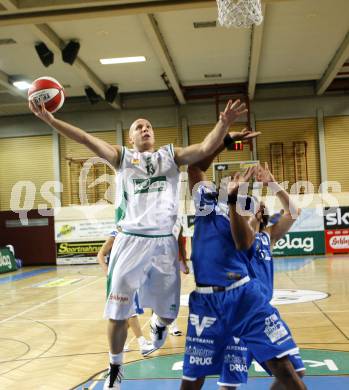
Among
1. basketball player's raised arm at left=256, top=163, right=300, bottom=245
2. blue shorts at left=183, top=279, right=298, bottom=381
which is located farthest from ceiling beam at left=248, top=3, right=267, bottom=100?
blue shorts at left=183, top=279, right=298, bottom=381

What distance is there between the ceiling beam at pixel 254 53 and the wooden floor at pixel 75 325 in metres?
6.16

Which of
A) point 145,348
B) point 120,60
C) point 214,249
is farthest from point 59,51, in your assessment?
point 214,249

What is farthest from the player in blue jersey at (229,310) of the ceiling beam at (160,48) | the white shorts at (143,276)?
the ceiling beam at (160,48)

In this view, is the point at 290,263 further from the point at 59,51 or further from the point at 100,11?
the point at 100,11

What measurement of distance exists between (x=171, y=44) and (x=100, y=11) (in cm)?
410

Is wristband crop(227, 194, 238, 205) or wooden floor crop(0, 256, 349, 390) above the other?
wristband crop(227, 194, 238, 205)

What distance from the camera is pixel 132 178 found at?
4.32 metres

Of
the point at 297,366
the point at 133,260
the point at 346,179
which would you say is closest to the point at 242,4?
the point at 133,260

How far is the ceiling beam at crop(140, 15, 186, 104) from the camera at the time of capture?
1330cm

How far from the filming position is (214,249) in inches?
134

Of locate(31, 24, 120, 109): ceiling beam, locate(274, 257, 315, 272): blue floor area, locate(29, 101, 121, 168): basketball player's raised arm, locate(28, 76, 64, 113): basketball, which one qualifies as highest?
locate(31, 24, 120, 109): ceiling beam

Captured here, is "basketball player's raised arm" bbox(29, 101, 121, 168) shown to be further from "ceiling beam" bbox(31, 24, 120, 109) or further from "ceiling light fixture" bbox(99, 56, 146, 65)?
"ceiling light fixture" bbox(99, 56, 146, 65)

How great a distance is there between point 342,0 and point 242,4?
633 cm

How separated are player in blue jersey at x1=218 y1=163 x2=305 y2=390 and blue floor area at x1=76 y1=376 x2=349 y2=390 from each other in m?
1.21
